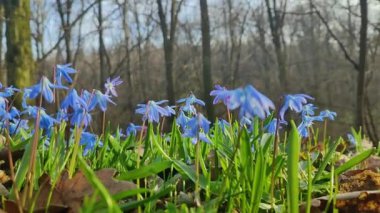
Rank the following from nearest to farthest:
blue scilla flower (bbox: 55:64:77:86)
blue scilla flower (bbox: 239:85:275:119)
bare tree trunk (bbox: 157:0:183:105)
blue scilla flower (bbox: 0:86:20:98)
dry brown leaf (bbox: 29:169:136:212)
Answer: blue scilla flower (bbox: 239:85:275:119) < dry brown leaf (bbox: 29:169:136:212) < blue scilla flower (bbox: 55:64:77:86) < blue scilla flower (bbox: 0:86:20:98) < bare tree trunk (bbox: 157:0:183:105)

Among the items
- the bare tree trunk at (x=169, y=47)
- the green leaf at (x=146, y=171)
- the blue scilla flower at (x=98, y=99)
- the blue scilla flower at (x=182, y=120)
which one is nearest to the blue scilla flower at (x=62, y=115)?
the blue scilla flower at (x=98, y=99)

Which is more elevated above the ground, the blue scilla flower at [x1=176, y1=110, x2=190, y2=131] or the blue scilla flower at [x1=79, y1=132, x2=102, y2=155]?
the blue scilla flower at [x1=176, y1=110, x2=190, y2=131]

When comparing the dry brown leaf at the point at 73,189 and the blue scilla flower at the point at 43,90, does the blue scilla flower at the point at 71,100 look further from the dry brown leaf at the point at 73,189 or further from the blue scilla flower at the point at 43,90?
the dry brown leaf at the point at 73,189

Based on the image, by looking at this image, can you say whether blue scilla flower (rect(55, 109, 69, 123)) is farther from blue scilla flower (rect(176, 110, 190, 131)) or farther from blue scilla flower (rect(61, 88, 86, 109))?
blue scilla flower (rect(176, 110, 190, 131))

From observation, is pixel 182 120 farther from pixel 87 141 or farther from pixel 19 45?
pixel 19 45

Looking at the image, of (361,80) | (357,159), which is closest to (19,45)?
(361,80)

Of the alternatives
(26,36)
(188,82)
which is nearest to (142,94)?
(188,82)

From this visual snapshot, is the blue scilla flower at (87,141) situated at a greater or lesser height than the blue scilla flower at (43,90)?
lesser

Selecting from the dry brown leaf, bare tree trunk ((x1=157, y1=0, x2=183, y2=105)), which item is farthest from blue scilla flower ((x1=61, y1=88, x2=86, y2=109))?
bare tree trunk ((x1=157, y1=0, x2=183, y2=105))

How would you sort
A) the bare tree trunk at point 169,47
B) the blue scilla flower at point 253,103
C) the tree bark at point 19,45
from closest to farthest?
the blue scilla flower at point 253,103 < the tree bark at point 19,45 < the bare tree trunk at point 169,47

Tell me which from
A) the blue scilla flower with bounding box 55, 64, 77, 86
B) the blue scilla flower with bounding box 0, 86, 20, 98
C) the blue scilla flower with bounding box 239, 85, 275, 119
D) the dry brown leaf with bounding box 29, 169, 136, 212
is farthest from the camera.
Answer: the blue scilla flower with bounding box 0, 86, 20, 98

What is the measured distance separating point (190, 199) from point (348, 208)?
38 centimetres

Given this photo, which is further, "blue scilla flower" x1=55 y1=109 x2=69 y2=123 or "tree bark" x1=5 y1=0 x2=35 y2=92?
"tree bark" x1=5 y1=0 x2=35 y2=92

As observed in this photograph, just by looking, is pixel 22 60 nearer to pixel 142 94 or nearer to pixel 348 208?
pixel 348 208
